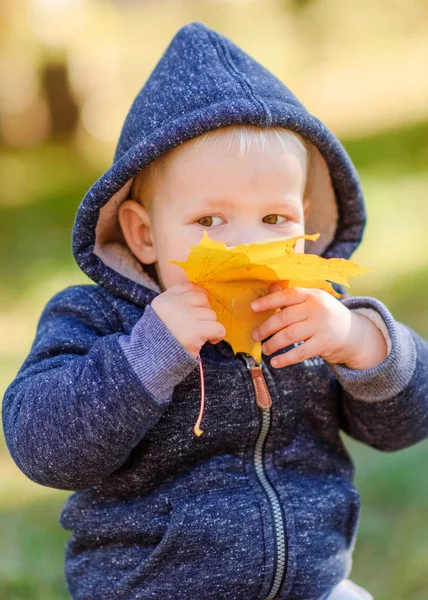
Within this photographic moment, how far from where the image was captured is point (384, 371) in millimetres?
1535

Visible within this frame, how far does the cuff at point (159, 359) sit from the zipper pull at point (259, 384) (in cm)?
18

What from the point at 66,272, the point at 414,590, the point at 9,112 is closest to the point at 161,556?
the point at 414,590

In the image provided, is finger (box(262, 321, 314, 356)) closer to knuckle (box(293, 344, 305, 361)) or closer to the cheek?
knuckle (box(293, 344, 305, 361))

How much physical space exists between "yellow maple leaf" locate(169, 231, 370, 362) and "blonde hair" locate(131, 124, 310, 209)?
9.0 inches

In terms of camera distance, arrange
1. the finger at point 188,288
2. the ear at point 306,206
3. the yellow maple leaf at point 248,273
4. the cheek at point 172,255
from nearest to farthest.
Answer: the yellow maple leaf at point 248,273, the finger at point 188,288, the cheek at point 172,255, the ear at point 306,206

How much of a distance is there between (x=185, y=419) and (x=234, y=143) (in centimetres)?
50

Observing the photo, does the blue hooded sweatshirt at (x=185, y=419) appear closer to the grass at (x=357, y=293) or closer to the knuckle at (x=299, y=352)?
the knuckle at (x=299, y=352)

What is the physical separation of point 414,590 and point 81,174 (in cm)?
532

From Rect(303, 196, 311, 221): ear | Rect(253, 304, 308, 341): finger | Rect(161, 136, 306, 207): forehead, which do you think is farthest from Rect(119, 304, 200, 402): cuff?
Rect(303, 196, 311, 221): ear

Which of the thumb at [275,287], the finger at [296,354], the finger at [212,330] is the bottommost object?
the finger at [296,354]

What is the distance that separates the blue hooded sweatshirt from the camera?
1.40 m

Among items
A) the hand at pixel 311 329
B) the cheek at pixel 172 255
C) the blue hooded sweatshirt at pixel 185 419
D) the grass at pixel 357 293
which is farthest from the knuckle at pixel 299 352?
the grass at pixel 357 293

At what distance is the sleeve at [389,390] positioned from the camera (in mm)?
1541

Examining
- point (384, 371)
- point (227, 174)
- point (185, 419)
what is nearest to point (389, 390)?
point (384, 371)
